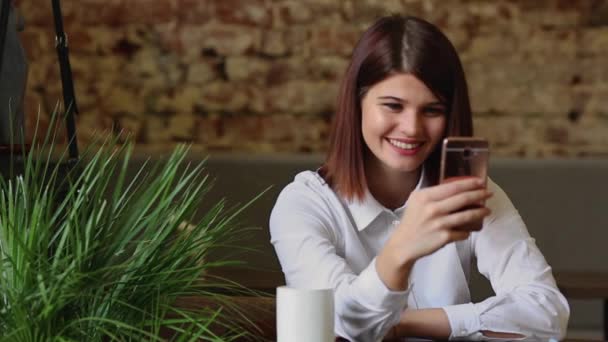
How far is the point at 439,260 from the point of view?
1977mm

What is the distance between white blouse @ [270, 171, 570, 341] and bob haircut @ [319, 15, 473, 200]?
0.04m

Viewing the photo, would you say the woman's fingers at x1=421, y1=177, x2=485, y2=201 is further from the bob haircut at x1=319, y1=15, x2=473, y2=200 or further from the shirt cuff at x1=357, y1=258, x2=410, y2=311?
the bob haircut at x1=319, y1=15, x2=473, y2=200

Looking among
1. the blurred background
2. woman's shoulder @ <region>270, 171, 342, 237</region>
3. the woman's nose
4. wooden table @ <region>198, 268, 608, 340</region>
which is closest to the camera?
the woman's nose

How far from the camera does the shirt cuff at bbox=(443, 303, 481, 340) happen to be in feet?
5.90

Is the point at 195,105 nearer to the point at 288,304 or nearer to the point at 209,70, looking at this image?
the point at 209,70

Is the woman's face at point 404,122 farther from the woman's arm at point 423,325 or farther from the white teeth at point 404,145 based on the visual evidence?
the woman's arm at point 423,325

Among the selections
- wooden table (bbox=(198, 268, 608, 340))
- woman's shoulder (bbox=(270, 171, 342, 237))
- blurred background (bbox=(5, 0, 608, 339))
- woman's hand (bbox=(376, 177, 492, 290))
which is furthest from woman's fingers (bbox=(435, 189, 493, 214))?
blurred background (bbox=(5, 0, 608, 339))

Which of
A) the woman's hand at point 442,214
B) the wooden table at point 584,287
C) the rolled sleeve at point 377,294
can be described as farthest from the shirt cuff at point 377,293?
the wooden table at point 584,287

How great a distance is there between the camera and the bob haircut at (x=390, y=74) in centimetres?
186

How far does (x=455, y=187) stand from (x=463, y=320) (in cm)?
46

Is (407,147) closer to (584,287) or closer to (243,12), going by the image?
(584,287)

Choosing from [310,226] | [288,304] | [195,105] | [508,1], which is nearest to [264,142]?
[195,105]

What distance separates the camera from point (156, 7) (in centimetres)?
415

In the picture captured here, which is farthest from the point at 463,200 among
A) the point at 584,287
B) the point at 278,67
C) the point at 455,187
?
the point at 278,67
